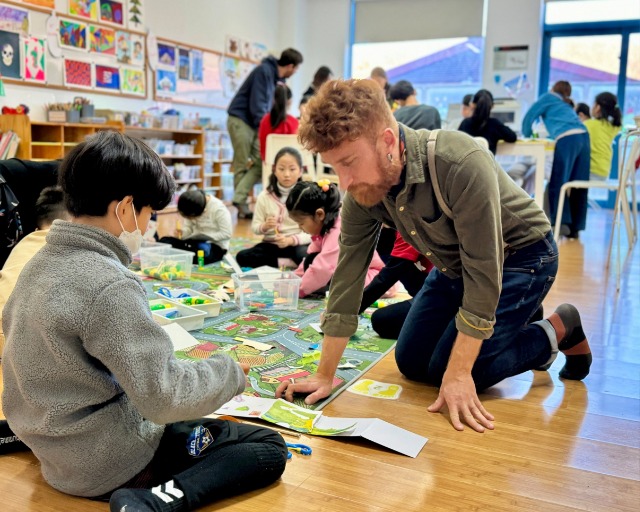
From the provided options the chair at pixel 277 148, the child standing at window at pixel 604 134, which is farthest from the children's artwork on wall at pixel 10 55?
the child standing at window at pixel 604 134

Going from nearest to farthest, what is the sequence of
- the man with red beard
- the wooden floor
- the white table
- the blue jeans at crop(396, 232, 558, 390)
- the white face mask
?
the white face mask, the wooden floor, the man with red beard, the blue jeans at crop(396, 232, 558, 390), the white table

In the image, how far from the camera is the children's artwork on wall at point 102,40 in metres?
5.86

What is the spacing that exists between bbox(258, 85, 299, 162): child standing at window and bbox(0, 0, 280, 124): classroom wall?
1.70 metres

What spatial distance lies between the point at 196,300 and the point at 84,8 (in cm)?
424

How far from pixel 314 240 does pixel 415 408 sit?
1392 millimetres

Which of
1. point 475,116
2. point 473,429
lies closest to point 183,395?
point 473,429

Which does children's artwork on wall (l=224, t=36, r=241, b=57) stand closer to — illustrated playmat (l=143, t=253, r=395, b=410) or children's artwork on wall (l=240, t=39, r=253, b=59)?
children's artwork on wall (l=240, t=39, r=253, b=59)

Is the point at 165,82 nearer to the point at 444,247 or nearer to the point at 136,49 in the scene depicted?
A: the point at 136,49

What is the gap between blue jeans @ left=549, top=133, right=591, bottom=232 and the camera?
205 inches

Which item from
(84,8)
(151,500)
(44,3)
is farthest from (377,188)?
(84,8)

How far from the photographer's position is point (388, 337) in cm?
243

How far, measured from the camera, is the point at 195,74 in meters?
7.21

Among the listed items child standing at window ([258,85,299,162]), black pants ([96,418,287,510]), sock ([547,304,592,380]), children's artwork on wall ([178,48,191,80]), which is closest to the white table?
child standing at window ([258,85,299,162])

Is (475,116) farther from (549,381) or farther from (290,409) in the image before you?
(290,409)
